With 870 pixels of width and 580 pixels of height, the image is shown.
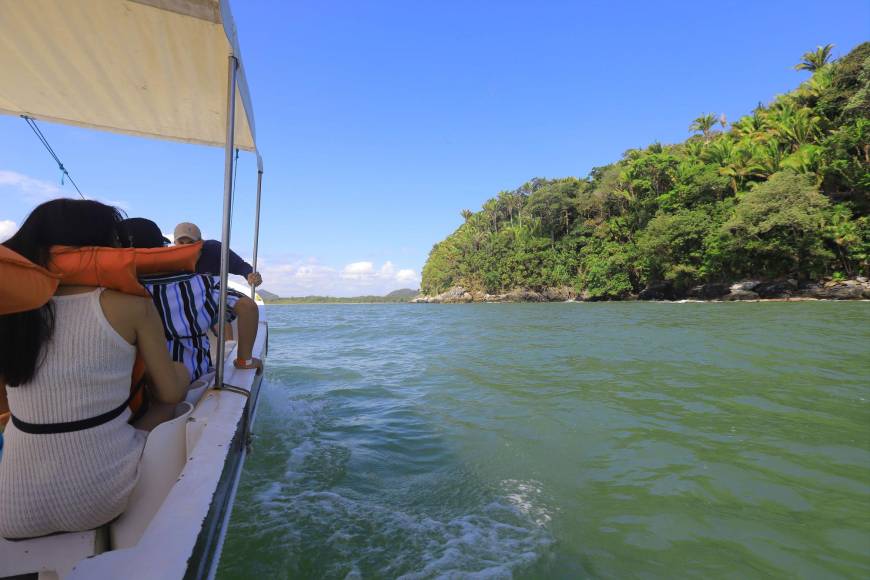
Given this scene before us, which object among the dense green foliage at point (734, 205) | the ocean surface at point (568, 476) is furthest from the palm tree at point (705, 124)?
the ocean surface at point (568, 476)

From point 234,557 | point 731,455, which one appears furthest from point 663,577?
point 234,557

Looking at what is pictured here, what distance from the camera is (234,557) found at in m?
1.83

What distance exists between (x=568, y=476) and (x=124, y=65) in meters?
3.61

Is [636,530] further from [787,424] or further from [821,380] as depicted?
[821,380]

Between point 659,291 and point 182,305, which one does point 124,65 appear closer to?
point 182,305

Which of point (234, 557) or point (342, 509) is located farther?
point (342, 509)

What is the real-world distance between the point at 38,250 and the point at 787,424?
4486 millimetres

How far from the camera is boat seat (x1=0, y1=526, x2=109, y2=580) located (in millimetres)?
1154

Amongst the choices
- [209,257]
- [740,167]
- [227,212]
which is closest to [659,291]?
[740,167]

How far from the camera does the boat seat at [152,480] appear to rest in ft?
4.38

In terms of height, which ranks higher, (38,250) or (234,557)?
(38,250)

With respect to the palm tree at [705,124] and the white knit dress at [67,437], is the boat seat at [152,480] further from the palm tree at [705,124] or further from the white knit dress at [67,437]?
the palm tree at [705,124]

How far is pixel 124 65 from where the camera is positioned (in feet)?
7.75

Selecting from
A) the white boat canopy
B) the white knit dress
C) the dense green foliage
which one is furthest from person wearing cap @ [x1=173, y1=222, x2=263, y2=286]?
the dense green foliage
